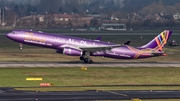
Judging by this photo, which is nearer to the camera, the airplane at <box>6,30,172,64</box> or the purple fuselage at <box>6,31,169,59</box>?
the purple fuselage at <box>6,31,169,59</box>

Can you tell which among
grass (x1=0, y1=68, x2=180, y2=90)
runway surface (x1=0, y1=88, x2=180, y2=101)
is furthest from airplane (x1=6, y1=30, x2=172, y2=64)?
runway surface (x1=0, y1=88, x2=180, y2=101)

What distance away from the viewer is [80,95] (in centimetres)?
5109

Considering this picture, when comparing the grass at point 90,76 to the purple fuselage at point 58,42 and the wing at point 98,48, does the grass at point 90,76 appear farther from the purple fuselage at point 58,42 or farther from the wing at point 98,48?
the purple fuselage at point 58,42

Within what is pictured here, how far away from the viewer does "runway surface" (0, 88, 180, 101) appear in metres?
48.7

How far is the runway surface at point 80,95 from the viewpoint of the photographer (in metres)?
48.7

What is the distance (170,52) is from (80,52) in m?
33.3

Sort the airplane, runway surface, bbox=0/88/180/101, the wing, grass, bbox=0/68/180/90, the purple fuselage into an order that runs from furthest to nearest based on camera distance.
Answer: the wing → the airplane → the purple fuselage → grass, bbox=0/68/180/90 → runway surface, bbox=0/88/180/101

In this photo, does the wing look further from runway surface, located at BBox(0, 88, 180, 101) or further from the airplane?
runway surface, located at BBox(0, 88, 180, 101)

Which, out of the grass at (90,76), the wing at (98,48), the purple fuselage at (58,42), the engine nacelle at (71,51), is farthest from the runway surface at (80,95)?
the wing at (98,48)

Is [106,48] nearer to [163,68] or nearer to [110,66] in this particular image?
[110,66]

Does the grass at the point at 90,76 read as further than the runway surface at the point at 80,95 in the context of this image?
Yes

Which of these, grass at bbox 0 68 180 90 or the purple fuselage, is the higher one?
the purple fuselage

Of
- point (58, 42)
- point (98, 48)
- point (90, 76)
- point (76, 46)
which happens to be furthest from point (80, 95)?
point (76, 46)

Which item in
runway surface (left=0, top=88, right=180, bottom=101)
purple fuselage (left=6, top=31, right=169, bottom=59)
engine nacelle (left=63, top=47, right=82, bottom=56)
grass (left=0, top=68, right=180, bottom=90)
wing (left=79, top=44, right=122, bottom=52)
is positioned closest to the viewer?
runway surface (left=0, top=88, right=180, bottom=101)
